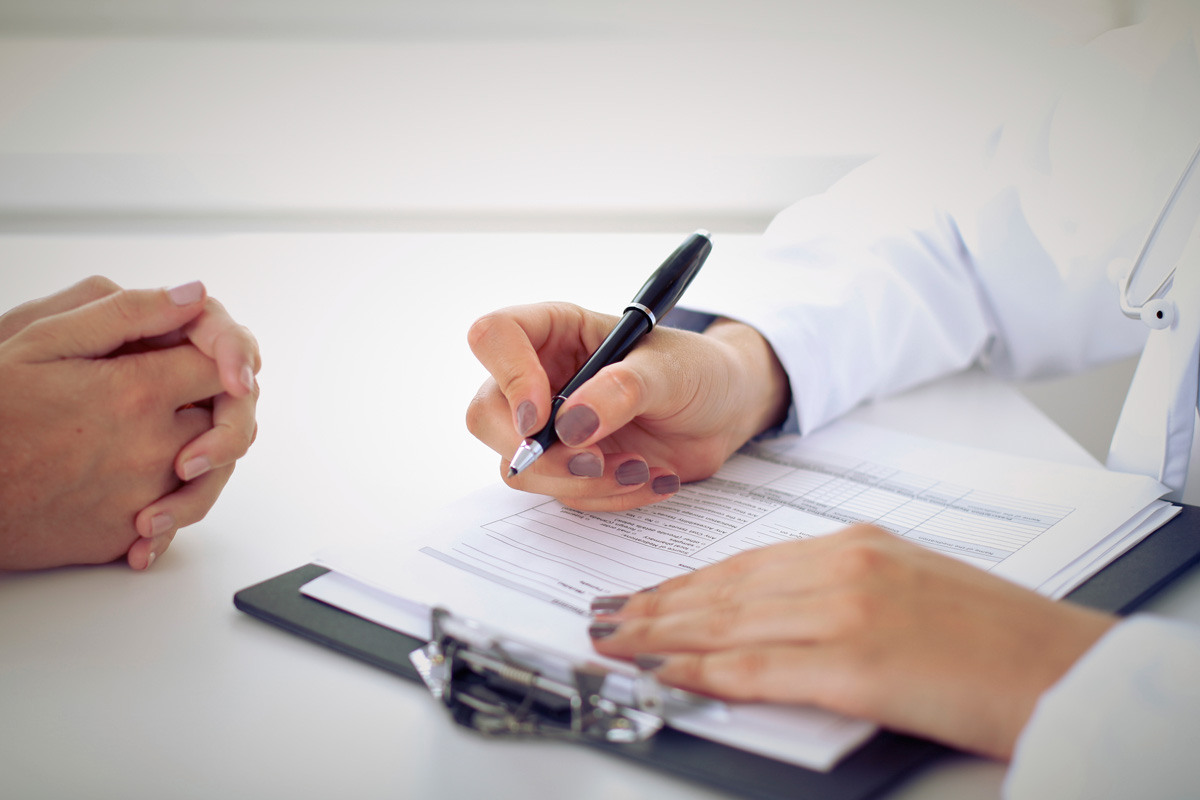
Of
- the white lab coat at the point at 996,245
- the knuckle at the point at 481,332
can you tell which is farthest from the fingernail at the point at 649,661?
the white lab coat at the point at 996,245

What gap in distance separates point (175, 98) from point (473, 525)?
1.32m

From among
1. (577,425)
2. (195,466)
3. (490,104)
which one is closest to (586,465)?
(577,425)

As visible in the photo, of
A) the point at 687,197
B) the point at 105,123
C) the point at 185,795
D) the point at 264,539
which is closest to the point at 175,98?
the point at 105,123

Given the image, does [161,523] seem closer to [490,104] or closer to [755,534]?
[755,534]

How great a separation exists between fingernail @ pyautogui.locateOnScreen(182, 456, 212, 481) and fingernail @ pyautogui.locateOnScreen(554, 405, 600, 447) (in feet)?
0.75

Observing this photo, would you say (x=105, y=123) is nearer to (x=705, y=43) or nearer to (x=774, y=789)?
(x=705, y=43)

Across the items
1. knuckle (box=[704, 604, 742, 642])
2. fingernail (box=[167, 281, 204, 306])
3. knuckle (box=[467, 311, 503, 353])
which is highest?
fingernail (box=[167, 281, 204, 306])

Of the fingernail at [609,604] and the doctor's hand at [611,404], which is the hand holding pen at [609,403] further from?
the fingernail at [609,604]

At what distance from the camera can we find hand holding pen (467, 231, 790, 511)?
605 mm

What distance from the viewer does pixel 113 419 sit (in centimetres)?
54

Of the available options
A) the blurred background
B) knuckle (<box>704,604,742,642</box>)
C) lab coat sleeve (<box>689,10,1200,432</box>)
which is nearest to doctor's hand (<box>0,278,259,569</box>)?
knuckle (<box>704,604,742,642</box>)

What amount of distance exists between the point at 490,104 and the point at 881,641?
4.68 feet

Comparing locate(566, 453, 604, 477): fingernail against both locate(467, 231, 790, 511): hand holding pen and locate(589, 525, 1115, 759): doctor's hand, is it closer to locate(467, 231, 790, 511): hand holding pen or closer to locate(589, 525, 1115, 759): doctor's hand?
locate(467, 231, 790, 511): hand holding pen

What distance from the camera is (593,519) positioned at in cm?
63
